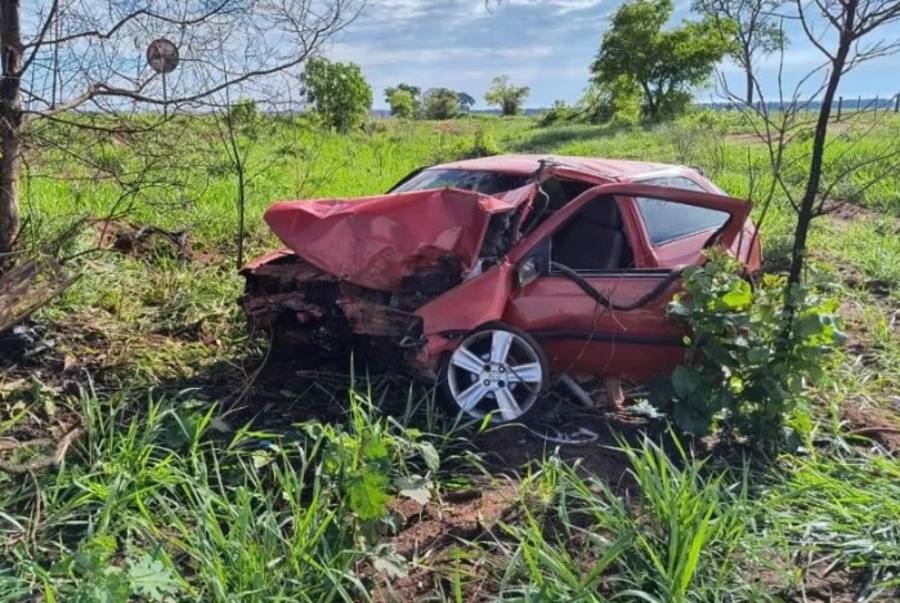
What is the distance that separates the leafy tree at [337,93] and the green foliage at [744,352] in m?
3.35

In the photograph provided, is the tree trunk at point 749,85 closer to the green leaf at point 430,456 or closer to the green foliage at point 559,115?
the green leaf at point 430,456

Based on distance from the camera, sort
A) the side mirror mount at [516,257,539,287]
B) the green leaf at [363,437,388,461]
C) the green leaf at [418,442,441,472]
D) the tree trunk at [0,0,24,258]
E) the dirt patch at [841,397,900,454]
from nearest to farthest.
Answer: the green leaf at [363,437,388,461] → the green leaf at [418,442,441,472] → the dirt patch at [841,397,900,454] → the side mirror mount at [516,257,539,287] → the tree trunk at [0,0,24,258]

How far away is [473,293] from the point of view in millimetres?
4117

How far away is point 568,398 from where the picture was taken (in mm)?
4656

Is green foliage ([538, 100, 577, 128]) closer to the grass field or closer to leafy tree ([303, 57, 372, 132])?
leafy tree ([303, 57, 372, 132])

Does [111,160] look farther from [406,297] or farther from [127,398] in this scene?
[406,297]

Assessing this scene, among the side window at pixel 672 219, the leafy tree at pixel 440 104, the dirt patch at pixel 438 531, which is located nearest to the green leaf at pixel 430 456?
the dirt patch at pixel 438 531

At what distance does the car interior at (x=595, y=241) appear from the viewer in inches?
191

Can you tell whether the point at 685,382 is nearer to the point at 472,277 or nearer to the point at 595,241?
the point at 472,277

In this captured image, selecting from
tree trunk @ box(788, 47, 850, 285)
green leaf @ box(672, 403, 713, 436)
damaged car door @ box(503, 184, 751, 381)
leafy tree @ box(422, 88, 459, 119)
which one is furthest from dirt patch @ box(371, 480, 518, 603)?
leafy tree @ box(422, 88, 459, 119)

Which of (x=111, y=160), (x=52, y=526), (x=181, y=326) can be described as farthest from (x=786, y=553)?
(x=111, y=160)

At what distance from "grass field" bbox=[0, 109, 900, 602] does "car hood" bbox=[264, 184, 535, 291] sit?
27.6 inches

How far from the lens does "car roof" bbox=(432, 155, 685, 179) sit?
5156 millimetres

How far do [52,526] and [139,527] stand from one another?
0.36m
